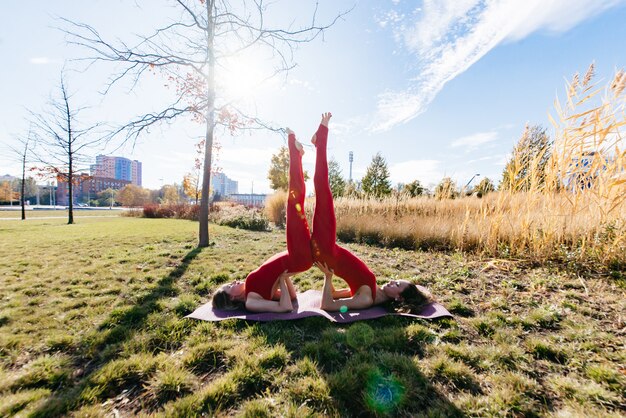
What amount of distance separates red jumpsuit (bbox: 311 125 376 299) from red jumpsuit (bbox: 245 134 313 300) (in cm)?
12

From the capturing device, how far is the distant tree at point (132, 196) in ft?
183

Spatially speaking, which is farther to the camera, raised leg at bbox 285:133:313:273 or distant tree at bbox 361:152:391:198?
distant tree at bbox 361:152:391:198

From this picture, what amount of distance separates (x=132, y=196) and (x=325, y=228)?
67.1 meters

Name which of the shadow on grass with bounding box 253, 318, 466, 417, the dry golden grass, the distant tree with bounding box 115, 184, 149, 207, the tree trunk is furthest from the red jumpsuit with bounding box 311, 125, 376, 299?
the distant tree with bounding box 115, 184, 149, 207

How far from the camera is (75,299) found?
10.7ft

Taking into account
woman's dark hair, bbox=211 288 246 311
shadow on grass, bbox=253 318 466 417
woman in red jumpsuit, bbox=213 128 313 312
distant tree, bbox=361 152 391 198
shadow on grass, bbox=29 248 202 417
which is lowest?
shadow on grass, bbox=29 248 202 417

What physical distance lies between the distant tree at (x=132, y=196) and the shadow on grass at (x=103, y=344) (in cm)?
6097

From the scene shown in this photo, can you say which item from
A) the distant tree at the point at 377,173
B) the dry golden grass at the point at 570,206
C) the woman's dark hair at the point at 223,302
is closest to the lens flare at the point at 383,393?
the woman's dark hair at the point at 223,302

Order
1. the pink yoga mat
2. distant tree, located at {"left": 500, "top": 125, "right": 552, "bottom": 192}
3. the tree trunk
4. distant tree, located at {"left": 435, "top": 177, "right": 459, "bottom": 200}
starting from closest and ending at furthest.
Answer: the pink yoga mat < distant tree, located at {"left": 500, "top": 125, "right": 552, "bottom": 192} < the tree trunk < distant tree, located at {"left": 435, "top": 177, "right": 459, "bottom": 200}

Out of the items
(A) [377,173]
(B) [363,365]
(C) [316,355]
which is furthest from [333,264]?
(A) [377,173]

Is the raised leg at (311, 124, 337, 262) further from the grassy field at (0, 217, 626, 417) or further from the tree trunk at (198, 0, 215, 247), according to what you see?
the tree trunk at (198, 0, 215, 247)

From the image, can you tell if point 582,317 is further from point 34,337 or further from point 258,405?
point 34,337

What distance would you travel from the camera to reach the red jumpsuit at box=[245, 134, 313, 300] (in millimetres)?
2848

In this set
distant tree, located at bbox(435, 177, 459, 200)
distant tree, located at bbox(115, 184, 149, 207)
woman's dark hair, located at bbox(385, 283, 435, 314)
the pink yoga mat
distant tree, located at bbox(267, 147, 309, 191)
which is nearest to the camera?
the pink yoga mat
